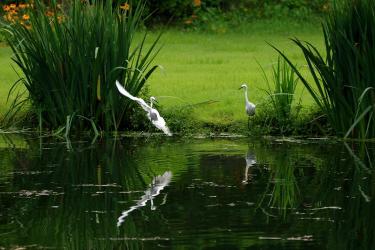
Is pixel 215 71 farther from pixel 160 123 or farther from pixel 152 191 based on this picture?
pixel 152 191

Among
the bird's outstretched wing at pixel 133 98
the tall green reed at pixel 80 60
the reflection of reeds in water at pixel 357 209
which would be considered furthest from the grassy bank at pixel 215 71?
the reflection of reeds in water at pixel 357 209

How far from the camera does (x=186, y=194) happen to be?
30.6 ft

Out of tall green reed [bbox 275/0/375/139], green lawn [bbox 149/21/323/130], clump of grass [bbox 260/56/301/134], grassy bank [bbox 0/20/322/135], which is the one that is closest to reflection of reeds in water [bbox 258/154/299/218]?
tall green reed [bbox 275/0/375/139]

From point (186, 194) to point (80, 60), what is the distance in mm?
4080

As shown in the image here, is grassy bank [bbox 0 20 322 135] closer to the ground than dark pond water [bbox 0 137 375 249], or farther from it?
farther from it

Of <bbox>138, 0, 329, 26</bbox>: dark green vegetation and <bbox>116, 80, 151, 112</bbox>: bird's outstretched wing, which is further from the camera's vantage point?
<bbox>138, 0, 329, 26</bbox>: dark green vegetation

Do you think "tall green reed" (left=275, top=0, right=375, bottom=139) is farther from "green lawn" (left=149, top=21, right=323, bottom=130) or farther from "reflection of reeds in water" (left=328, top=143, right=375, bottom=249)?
"green lawn" (left=149, top=21, right=323, bottom=130)

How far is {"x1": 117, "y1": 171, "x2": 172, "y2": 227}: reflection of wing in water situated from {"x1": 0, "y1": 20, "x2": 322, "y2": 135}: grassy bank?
10.3 feet

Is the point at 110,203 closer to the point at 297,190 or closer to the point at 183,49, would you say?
the point at 297,190

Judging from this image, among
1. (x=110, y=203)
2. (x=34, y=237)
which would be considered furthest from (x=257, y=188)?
(x=34, y=237)

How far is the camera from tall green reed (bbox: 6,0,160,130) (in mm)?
12961

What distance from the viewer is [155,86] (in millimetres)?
16031

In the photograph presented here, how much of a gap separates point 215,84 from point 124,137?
335 cm

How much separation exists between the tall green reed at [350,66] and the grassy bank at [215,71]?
52.1 inches
